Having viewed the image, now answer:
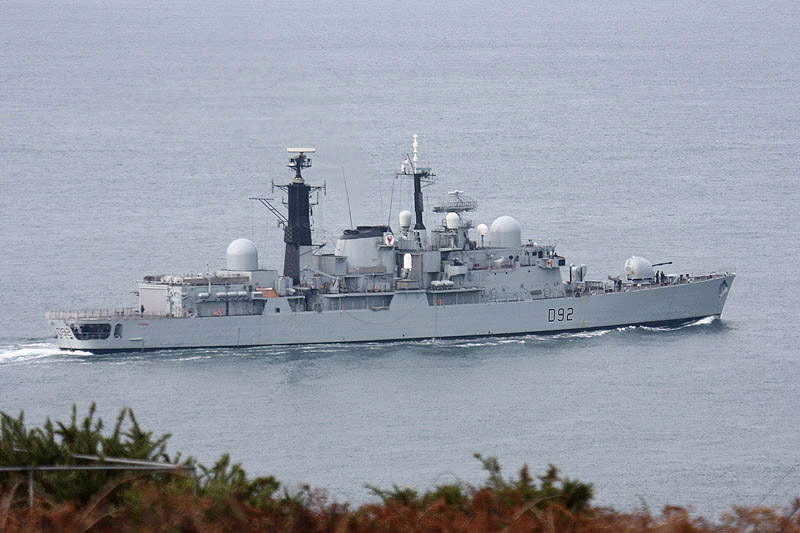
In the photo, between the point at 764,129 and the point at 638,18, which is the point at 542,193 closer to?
the point at 764,129

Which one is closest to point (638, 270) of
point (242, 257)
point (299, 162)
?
A: point (299, 162)

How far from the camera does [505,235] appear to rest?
59.2 meters

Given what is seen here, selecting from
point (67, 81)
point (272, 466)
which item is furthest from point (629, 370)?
point (67, 81)

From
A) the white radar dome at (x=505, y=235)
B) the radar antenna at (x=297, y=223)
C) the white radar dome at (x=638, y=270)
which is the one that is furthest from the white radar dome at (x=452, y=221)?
the white radar dome at (x=638, y=270)

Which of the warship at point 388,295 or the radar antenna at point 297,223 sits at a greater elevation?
the radar antenna at point 297,223

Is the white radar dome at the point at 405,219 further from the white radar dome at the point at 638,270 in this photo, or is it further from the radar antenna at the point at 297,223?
the white radar dome at the point at 638,270

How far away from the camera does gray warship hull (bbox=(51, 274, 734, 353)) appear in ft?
171

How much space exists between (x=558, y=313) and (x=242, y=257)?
1231 cm

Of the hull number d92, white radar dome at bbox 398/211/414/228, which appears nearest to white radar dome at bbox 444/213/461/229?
white radar dome at bbox 398/211/414/228

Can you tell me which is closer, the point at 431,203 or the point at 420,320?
the point at 420,320

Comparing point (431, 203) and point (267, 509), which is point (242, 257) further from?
point (267, 509)

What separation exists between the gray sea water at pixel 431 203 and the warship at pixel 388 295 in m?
1.07

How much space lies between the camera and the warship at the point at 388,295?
2090 inches

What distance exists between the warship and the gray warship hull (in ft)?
0.13
